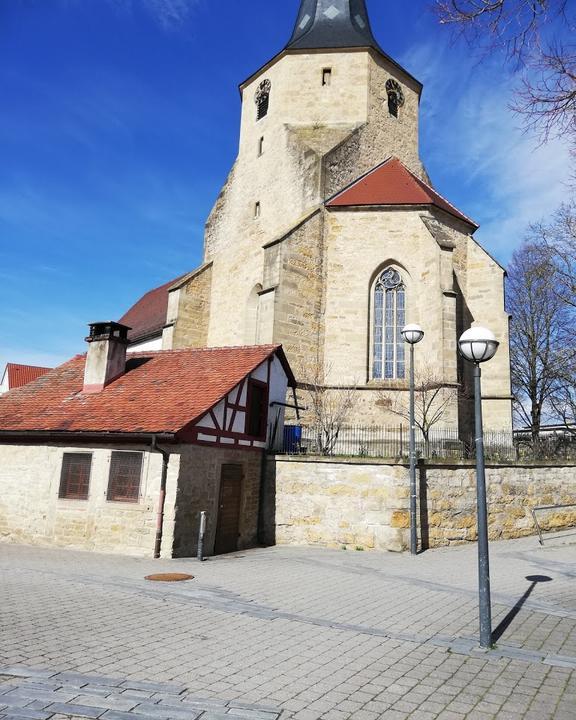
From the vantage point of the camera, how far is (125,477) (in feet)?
36.7

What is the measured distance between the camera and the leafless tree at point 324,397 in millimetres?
17250

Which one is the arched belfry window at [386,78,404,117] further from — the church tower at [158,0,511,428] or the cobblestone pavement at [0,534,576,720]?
the cobblestone pavement at [0,534,576,720]

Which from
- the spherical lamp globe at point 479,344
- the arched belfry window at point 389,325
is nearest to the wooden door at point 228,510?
the spherical lamp globe at point 479,344

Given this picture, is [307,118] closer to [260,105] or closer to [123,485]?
[260,105]

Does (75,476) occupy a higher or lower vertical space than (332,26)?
lower

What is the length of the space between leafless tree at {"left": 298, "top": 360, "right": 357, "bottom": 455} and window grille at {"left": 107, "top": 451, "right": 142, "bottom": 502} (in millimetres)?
6760

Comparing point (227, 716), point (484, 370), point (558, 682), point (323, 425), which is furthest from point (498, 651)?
point (484, 370)

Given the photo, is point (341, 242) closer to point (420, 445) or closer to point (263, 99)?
point (420, 445)

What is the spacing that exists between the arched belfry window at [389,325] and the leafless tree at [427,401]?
1.03 meters

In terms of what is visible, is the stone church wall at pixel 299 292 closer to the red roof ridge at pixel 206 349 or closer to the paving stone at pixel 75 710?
the red roof ridge at pixel 206 349

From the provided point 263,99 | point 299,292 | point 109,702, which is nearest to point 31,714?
point 109,702

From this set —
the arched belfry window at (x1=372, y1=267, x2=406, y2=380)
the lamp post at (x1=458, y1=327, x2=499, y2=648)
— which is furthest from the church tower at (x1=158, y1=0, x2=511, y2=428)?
the lamp post at (x1=458, y1=327, x2=499, y2=648)

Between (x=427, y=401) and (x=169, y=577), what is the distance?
419 inches

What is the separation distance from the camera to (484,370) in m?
19.6
